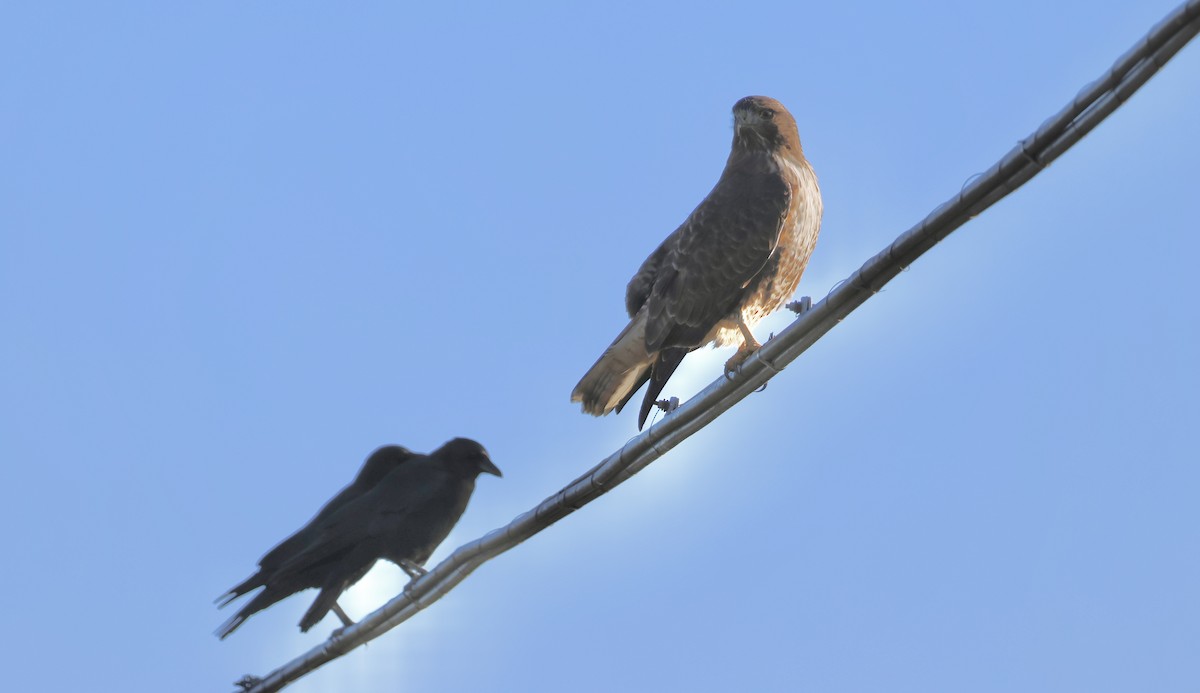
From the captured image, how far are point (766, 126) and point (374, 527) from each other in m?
2.81

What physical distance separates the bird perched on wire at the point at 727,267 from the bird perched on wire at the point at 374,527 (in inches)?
50.7

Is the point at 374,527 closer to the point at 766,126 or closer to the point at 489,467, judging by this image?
the point at 489,467

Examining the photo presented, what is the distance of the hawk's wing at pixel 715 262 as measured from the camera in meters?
7.86

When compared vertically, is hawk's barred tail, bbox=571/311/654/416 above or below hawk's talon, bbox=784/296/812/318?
above

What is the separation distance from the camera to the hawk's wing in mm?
7859

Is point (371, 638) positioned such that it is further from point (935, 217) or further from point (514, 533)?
point (935, 217)

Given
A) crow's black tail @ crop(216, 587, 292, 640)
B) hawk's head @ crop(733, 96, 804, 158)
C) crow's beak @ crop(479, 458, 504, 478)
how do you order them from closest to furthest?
crow's black tail @ crop(216, 587, 292, 640), hawk's head @ crop(733, 96, 804, 158), crow's beak @ crop(479, 458, 504, 478)

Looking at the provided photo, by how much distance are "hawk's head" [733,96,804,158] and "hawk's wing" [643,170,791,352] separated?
0.33 meters

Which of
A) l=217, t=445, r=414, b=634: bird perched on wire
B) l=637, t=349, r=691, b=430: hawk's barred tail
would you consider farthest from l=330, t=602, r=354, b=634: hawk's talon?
l=637, t=349, r=691, b=430: hawk's barred tail

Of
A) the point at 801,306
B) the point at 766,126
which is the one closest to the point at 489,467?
the point at 766,126

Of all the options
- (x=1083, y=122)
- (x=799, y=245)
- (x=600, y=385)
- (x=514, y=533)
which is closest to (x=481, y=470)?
(x=600, y=385)

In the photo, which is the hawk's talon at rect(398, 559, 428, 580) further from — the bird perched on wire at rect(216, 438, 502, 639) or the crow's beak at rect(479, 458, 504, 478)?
the crow's beak at rect(479, 458, 504, 478)

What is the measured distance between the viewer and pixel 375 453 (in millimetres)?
9312

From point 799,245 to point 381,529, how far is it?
247cm
